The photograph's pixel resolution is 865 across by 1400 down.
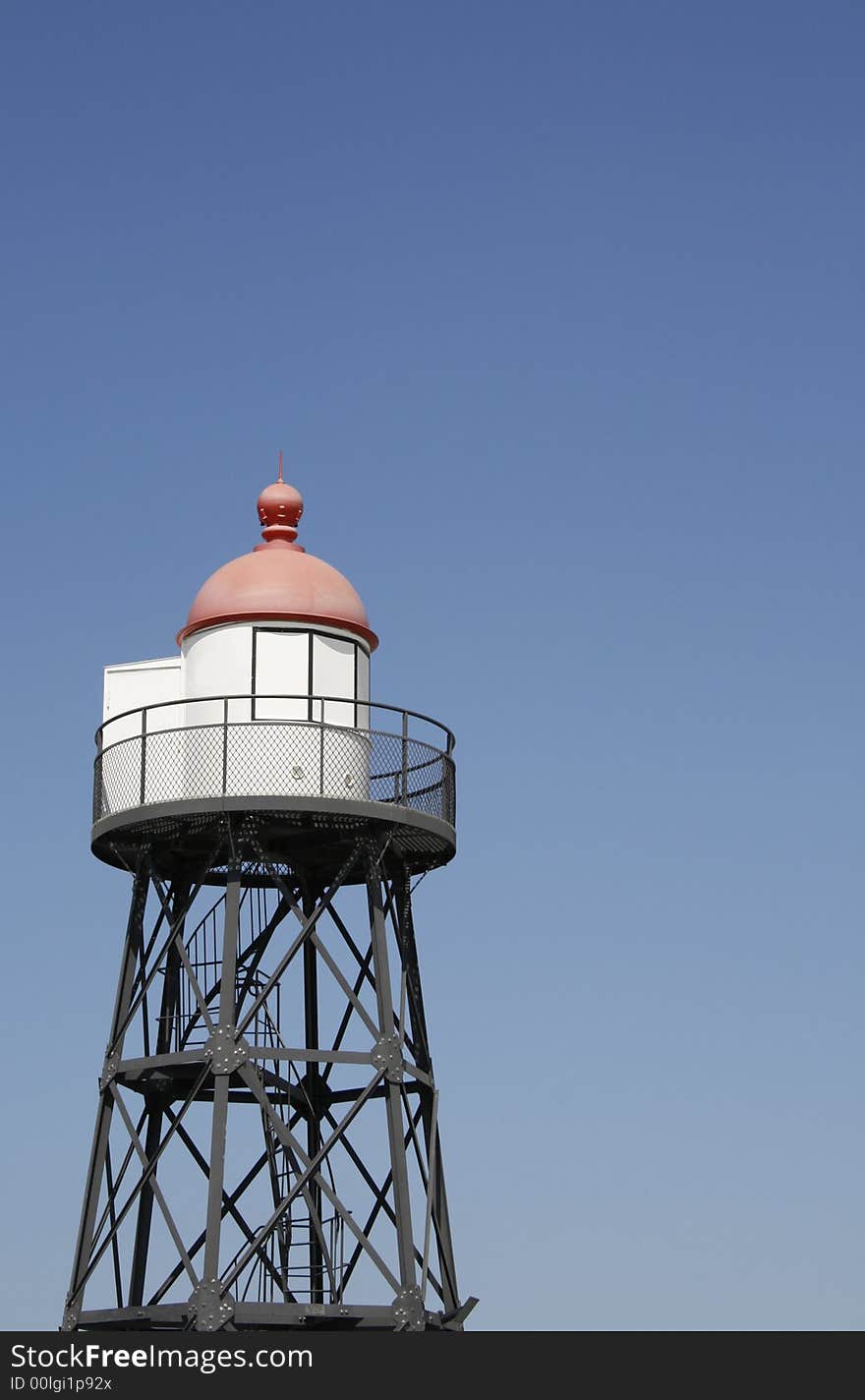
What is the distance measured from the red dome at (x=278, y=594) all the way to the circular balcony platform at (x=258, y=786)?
1.41 meters

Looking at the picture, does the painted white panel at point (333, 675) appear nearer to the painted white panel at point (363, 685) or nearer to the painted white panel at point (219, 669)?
the painted white panel at point (363, 685)

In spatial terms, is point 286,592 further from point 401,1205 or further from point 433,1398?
point 433,1398

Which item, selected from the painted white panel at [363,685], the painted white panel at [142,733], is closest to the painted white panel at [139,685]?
the painted white panel at [142,733]

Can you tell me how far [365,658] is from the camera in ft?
140

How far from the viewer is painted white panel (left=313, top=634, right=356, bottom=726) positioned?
4097 cm

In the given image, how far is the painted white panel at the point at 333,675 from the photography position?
4097 centimetres

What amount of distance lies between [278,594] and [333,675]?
153 cm

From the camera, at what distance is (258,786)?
131 feet

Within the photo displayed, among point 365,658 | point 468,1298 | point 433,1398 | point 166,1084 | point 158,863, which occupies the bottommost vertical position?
point 433,1398

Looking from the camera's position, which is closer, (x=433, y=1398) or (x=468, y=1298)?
(x=433, y=1398)


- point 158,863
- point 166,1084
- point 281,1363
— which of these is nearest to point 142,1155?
point 166,1084

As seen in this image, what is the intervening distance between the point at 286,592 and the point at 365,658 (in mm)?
1952

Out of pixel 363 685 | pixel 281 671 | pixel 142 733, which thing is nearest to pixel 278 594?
pixel 281 671

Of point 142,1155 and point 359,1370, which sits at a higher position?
point 142,1155
